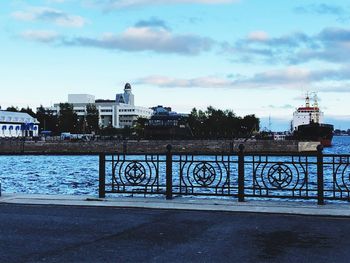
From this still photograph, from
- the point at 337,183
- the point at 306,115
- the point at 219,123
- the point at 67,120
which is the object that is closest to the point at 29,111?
the point at 67,120

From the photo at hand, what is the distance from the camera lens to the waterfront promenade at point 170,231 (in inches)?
289

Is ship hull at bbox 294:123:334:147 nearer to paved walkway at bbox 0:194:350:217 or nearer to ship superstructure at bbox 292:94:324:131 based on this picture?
ship superstructure at bbox 292:94:324:131

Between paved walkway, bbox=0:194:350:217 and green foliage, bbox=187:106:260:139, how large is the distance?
135 m

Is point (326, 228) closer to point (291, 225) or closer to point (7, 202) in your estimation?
point (291, 225)

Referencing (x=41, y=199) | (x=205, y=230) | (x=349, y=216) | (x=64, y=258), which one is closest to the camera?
(x=64, y=258)

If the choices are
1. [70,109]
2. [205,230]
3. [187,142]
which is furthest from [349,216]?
[70,109]

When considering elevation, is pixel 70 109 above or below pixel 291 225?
above


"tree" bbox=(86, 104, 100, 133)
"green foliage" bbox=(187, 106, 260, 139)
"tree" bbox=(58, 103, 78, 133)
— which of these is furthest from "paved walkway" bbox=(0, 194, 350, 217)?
"tree" bbox=(58, 103, 78, 133)

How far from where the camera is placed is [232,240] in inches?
329

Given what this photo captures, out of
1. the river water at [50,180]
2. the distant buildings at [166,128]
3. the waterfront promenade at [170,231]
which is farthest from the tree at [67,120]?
the waterfront promenade at [170,231]

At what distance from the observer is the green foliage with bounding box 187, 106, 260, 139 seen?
155m

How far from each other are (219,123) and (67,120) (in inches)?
2017

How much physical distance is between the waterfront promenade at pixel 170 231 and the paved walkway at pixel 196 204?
2cm

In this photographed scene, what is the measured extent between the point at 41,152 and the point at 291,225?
90.1 metres
